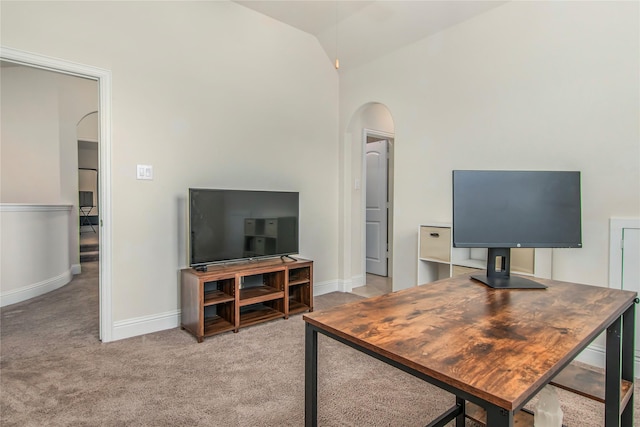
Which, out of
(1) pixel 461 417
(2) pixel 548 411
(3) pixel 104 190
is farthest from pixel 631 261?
(3) pixel 104 190

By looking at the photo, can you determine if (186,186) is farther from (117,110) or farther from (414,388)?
(414,388)

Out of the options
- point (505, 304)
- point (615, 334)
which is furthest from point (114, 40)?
point (615, 334)

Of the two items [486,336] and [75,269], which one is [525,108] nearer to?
[486,336]

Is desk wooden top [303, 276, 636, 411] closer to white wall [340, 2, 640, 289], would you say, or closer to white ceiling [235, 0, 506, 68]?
white wall [340, 2, 640, 289]

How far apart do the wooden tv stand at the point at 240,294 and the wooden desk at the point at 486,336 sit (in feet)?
5.97

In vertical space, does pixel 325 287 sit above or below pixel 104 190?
below

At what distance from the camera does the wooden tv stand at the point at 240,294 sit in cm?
280

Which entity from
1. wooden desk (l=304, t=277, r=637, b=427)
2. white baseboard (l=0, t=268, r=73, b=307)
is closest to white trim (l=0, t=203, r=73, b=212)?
white baseboard (l=0, t=268, r=73, b=307)

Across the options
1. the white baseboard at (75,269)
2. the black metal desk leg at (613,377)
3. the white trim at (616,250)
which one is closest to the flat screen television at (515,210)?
the black metal desk leg at (613,377)

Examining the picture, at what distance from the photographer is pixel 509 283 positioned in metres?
1.58

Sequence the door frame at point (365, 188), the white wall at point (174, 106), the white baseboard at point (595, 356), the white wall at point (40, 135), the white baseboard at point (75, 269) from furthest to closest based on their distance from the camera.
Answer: the white baseboard at point (75, 269), the white wall at point (40, 135), the door frame at point (365, 188), the white wall at point (174, 106), the white baseboard at point (595, 356)

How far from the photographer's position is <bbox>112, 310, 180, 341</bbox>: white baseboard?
9.12ft

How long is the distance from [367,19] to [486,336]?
3.32 metres

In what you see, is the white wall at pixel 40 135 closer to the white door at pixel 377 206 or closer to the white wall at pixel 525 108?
the white door at pixel 377 206
